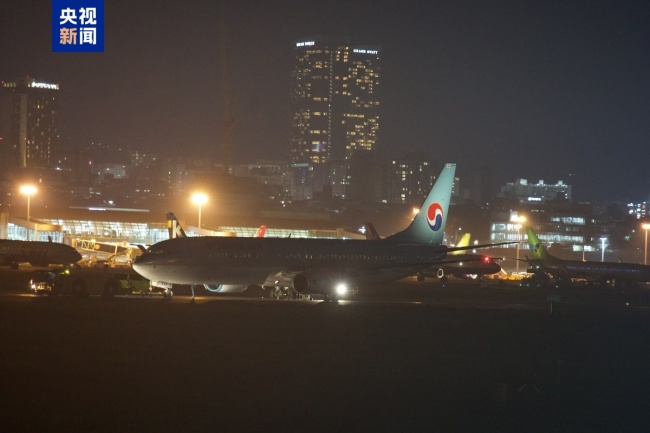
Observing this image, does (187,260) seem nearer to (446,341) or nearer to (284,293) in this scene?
(284,293)

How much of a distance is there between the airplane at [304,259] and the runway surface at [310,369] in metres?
3.65

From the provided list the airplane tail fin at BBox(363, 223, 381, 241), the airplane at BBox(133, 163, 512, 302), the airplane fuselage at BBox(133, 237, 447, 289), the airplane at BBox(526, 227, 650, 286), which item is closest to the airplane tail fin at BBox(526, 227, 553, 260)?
the airplane at BBox(526, 227, 650, 286)

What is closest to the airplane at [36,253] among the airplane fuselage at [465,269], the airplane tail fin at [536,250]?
the airplane fuselage at [465,269]

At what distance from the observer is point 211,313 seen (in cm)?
4222

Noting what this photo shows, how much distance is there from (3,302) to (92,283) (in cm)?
1895

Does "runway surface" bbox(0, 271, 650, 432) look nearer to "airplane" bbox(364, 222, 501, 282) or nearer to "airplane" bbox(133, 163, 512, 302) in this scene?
"airplane" bbox(133, 163, 512, 302)

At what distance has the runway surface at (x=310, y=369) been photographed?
2059 cm

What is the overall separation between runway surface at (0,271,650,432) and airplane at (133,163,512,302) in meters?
3.65

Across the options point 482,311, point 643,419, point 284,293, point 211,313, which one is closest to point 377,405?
point 643,419

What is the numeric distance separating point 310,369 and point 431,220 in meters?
35.2

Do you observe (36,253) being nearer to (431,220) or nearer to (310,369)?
(431,220)

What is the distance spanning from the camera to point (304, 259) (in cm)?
5478

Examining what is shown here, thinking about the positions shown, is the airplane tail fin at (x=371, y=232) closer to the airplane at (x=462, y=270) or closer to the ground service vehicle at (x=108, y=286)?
the airplane at (x=462, y=270)

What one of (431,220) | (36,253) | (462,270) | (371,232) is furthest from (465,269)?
(36,253)
